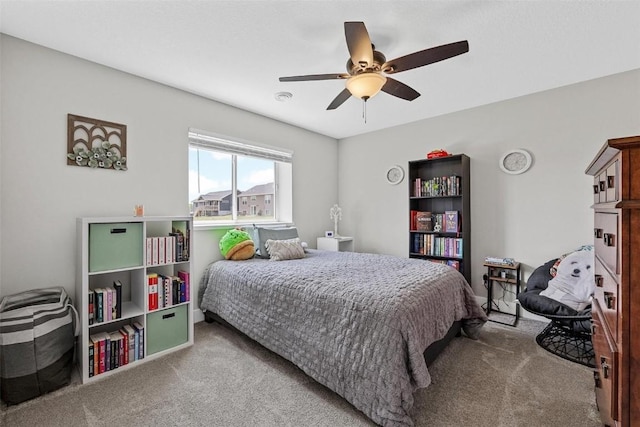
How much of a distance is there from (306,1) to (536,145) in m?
2.85

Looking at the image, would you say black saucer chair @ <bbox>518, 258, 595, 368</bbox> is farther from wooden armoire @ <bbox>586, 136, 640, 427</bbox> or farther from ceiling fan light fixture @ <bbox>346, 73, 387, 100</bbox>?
ceiling fan light fixture @ <bbox>346, 73, 387, 100</bbox>

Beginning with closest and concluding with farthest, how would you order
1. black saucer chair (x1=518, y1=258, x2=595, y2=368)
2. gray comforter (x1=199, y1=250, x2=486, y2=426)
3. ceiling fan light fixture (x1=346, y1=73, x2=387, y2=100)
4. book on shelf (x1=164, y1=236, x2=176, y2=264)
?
1. gray comforter (x1=199, y1=250, x2=486, y2=426)
2. ceiling fan light fixture (x1=346, y1=73, x2=387, y2=100)
3. black saucer chair (x1=518, y1=258, x2=595, y2=368)
4. book on shelf (x1=164, y1=236, x2=176, y2=264)

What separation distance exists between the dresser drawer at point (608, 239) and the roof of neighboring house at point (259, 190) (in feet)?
10.8

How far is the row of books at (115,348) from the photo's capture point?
2010 millimetres

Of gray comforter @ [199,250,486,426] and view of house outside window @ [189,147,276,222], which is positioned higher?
view of house outside window @ [189,147,276,222]

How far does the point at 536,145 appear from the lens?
307cm

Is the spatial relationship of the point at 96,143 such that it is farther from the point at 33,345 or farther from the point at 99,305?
the point at 33,345

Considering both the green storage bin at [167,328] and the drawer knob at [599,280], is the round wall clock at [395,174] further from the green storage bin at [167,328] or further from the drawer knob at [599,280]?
the green storage bin at [167,328]

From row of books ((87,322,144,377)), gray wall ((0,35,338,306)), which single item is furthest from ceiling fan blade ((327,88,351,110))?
row of books ((87,322,144,377))

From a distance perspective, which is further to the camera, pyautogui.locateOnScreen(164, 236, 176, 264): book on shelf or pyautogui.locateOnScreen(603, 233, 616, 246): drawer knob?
pyautogui.locateOnScreen(164, 236, 176, 264): book on shelf

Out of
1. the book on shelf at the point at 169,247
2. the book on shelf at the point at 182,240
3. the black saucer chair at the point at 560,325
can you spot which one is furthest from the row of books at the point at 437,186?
the book on shelf at the point at 169,247

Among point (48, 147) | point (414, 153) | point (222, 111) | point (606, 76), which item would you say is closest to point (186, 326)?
point (48, 147)

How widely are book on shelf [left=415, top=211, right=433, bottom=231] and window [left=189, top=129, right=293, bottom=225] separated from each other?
1.77 meters

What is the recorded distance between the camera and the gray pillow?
126 inches
